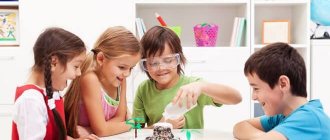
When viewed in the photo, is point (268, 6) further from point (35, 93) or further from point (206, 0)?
point (35, 93)

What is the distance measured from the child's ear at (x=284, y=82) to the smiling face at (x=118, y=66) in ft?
1.86

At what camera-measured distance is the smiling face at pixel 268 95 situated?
125 centimetres

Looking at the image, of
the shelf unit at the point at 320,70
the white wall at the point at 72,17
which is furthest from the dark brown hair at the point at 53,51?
the shelf unit at the point at 320,70

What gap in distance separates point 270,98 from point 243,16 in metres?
1.85

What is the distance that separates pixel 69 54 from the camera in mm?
1348

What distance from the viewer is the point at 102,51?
158 centimetres

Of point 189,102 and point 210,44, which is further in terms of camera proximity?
point 210,44

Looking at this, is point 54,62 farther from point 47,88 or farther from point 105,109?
point 105,109

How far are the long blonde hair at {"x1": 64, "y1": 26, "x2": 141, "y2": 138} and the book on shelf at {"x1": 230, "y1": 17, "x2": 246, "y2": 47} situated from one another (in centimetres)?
153

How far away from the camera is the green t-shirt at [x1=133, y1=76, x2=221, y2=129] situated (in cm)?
175

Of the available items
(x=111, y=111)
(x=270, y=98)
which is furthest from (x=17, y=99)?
(x=270, y=98)

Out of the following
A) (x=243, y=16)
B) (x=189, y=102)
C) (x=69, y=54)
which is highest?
(x=243, y=16)

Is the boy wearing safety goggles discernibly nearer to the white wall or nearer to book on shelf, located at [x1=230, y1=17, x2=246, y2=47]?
the white wall

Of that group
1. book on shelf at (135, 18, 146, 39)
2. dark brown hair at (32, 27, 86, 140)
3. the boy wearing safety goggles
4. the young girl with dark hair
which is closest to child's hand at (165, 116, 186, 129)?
the boy wearing safety goggles
